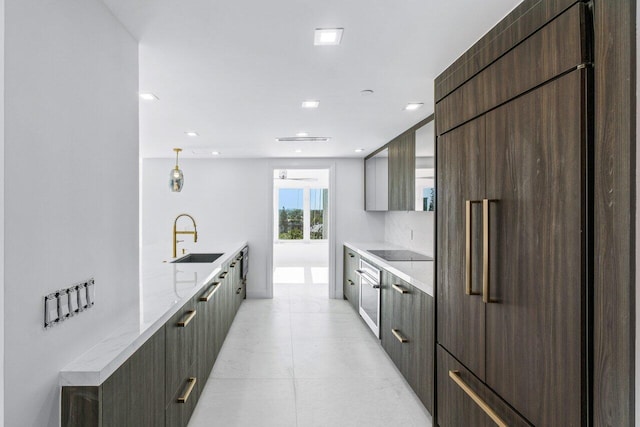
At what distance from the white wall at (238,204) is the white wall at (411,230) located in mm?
376

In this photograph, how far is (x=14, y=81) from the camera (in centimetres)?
97

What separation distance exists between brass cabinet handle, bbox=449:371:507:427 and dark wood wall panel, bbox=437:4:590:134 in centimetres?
132

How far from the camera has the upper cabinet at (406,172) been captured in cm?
330

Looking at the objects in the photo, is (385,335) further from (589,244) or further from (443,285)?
(589,244)

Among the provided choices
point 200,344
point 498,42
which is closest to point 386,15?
point 498,42

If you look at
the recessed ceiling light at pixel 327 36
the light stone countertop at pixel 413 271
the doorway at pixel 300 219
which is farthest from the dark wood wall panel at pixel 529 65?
the doorway at pixel 300 219

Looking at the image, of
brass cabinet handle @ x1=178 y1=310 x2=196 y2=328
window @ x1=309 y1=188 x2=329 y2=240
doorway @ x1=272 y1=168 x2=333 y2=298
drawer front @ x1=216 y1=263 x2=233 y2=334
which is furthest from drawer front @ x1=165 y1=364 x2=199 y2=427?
window @ x1=309 y1=188 x2=329 y2=240

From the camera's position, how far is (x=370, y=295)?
3.91 m

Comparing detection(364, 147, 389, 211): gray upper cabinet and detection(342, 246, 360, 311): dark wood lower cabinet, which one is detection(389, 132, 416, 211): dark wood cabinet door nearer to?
detection(364, 147, 389, 211): gray upper cabinet

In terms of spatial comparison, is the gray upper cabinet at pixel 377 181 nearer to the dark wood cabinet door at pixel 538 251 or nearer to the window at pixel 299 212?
the dark wood cabinet door at pixel 538 251

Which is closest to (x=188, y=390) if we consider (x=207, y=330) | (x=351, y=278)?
(x=207, y=330)

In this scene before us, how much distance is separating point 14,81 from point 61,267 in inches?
22.6

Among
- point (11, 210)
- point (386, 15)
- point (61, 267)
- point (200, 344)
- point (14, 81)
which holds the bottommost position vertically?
point (200, 344)

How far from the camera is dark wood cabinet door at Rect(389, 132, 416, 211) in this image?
367 cm
